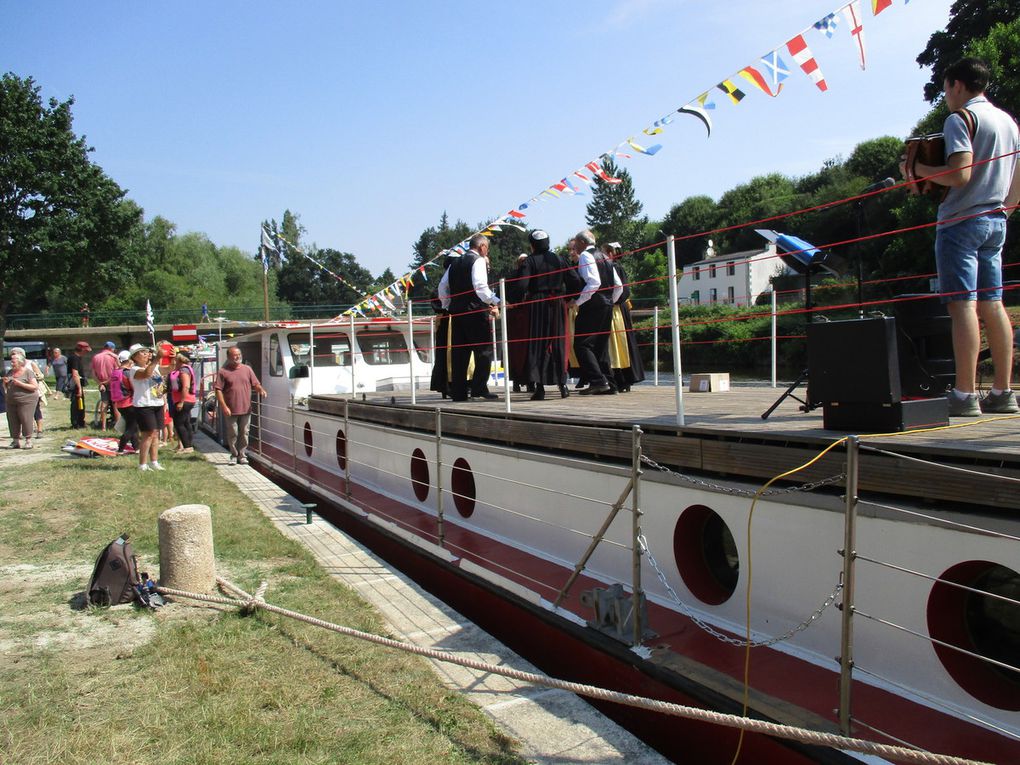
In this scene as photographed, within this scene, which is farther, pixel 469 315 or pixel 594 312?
Answer: pixel 469 315

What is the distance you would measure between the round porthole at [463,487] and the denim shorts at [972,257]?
3.42 meters

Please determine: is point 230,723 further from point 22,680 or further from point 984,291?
point 984,291

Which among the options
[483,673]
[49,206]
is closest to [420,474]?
[483,673]

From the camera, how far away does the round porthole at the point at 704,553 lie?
3.57 meters

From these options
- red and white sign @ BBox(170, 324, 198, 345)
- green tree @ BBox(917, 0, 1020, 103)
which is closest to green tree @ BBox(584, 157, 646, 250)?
green tree @ BBox(917, 0, 1020, 103)

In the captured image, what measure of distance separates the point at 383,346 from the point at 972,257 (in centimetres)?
890

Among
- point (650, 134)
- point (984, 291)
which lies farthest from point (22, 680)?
point (650, 134)

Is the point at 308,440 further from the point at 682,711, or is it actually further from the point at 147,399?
the point at 682,711

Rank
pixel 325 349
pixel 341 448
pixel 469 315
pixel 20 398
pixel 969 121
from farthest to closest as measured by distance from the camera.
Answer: pixel 20 398 → pixel 325 349 → pixel 341 448 → pixel 469 315 → pixel 969 121

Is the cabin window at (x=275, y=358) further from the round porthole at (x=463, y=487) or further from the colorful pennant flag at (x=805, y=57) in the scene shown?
the colorful pennant flag at (x=805, y=57)

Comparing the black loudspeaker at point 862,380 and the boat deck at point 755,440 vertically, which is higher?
the black loudspeaker at point 862,380

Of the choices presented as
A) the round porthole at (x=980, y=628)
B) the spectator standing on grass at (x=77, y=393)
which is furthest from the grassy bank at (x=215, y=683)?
the spectator standing on grass at (x=77, y=393)

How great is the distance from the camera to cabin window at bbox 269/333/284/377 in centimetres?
1120

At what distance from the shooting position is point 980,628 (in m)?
2.69
